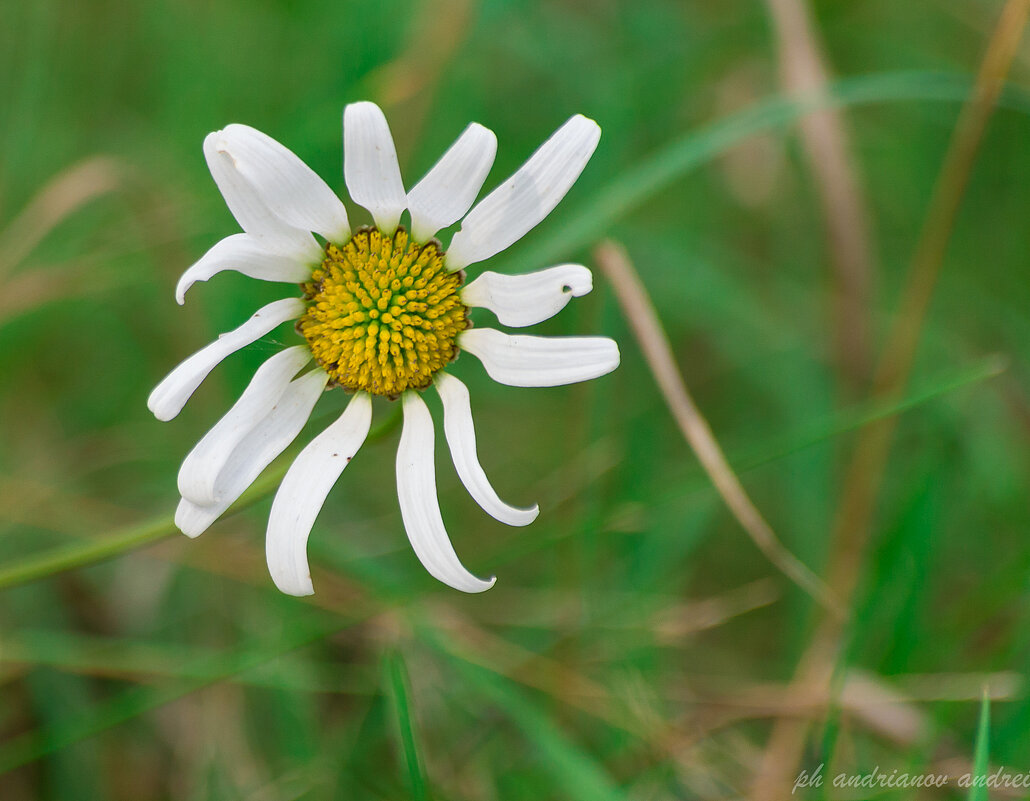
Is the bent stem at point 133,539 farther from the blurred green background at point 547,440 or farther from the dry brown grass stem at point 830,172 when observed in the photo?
the dry brown grass stem at point 830,172

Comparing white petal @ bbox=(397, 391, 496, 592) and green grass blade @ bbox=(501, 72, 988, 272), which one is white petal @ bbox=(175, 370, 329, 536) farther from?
green grass blade @ bbox=(501, 72, 988, 272)

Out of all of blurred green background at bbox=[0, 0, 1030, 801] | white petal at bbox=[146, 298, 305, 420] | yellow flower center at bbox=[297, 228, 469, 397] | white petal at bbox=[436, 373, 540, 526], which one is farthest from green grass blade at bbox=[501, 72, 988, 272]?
white petal at bbox=[146, 298, 305, 420]

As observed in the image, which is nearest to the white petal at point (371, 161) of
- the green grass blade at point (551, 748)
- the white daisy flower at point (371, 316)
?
the white daisy flower at point (371, 316)

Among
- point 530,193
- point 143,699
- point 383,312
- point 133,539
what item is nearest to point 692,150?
point 530,193

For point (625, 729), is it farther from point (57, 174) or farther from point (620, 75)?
point (57, 174)

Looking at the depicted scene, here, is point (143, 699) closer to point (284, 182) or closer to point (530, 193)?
point (284, 182)

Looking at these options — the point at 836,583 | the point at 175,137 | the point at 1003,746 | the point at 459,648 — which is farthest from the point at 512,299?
the point at 175,137
